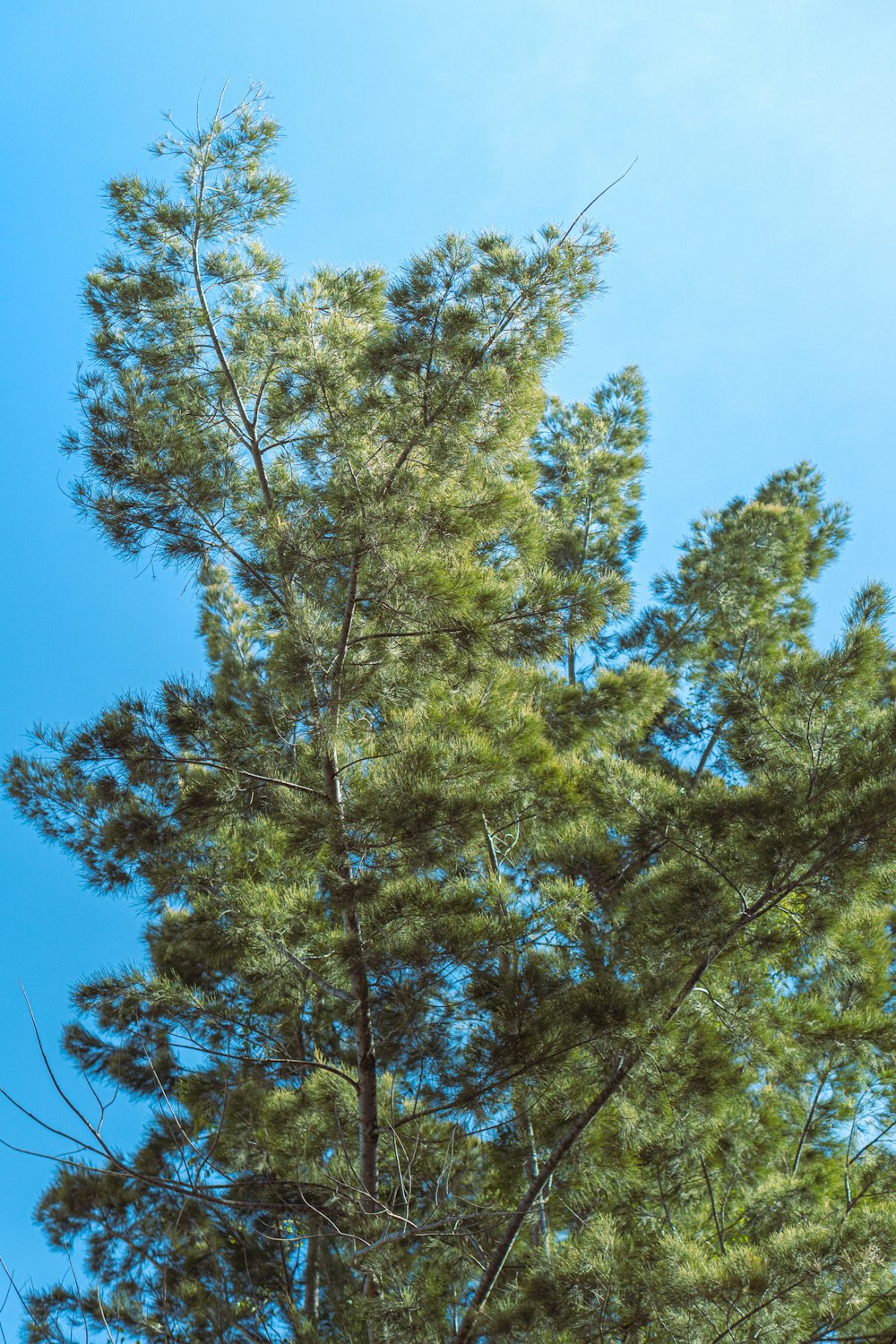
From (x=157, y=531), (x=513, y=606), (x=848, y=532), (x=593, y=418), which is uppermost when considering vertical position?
(x=593, y=418)

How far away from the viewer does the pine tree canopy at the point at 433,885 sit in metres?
3.32

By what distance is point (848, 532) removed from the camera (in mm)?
8469

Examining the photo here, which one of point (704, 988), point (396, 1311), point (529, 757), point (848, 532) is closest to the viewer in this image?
point (396, 1311)

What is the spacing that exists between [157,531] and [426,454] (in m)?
1.47

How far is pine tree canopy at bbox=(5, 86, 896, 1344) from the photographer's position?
3.32 metres

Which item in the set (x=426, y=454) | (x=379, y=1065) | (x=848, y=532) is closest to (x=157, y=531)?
(x=426, y=454)

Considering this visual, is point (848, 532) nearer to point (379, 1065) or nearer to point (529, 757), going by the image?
point (529, 757)

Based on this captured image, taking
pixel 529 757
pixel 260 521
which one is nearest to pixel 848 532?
pixel 529 757

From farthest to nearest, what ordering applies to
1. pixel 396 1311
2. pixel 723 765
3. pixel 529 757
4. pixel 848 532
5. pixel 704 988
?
pixel 848 532 → pixel 723 765 → pixel 529 757 → pixel 704 988 → pixel 396 1311

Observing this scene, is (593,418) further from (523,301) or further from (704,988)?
(704,988)

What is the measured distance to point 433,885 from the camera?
3822 millimetres

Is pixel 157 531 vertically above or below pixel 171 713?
above

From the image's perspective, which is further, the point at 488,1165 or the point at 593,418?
the point at 593,418

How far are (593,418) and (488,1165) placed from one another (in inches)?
243
